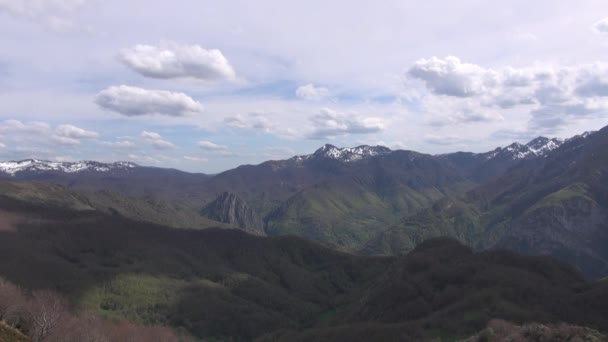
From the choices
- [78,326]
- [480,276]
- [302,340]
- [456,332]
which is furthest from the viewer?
[480,276]

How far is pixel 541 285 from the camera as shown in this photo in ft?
586

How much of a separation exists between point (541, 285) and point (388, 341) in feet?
234

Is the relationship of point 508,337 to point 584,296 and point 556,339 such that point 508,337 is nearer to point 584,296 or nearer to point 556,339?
point 556,339

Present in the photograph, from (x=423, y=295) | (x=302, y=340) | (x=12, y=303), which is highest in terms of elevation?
(x=12, y=303)

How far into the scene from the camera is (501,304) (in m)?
152

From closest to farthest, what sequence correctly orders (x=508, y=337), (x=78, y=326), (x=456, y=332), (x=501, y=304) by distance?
(x=508, y=337), (x=78, y=326), (x=456, y=332), (x=501, y=304)

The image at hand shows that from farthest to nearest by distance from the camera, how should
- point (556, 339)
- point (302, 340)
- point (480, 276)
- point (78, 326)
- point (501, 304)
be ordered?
1. point (480, 276)
2. point (302, 340)
3. point (501, 304)
4. point (78, 326)
5. point (556, 339)

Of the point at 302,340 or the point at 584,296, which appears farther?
the point at 302,340

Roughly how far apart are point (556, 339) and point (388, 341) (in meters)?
75.4

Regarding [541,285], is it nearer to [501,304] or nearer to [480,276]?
[480,276]

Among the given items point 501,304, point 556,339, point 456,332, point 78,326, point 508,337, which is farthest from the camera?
point 501,304

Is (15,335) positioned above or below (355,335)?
above

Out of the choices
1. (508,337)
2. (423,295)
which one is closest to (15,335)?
(508,337)

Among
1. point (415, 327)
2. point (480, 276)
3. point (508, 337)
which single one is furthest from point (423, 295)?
point (508, 337)
